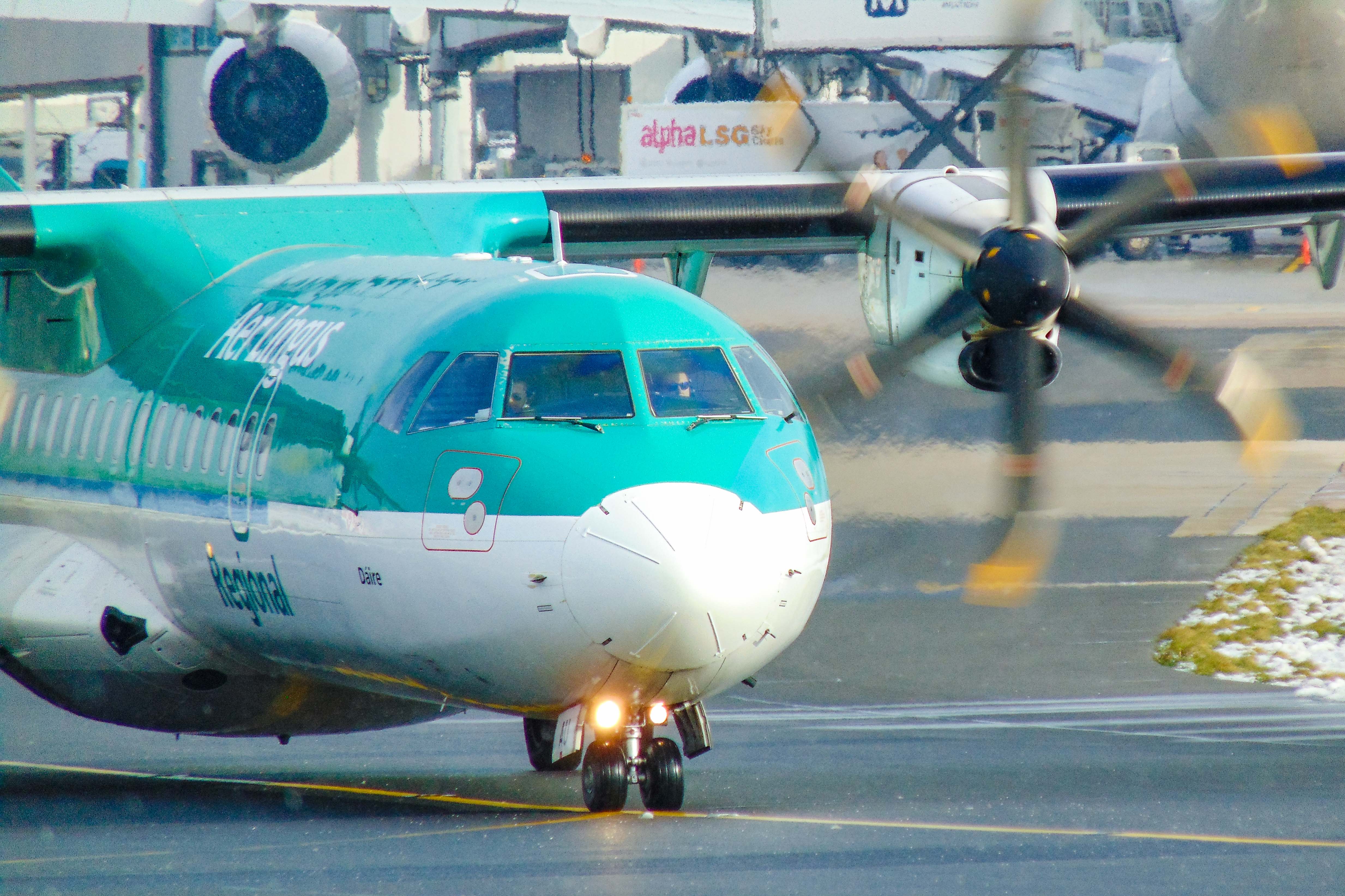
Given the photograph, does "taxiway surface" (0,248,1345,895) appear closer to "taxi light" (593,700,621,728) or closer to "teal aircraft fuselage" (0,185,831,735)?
"taxi light" (593,700,621,728)

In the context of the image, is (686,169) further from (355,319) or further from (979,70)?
(355,319)

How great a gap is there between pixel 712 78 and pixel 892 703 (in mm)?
33946

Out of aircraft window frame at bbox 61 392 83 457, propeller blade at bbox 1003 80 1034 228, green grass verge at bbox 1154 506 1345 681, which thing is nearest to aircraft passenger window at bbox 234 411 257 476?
aircraft window frame at bbox 61 392 83 457

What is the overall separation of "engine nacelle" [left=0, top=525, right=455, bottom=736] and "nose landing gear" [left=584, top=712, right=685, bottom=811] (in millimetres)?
2679

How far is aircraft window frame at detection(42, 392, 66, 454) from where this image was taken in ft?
43.9

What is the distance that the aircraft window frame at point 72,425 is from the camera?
13133 millimetres

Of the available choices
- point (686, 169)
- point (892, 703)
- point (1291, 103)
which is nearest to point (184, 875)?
point (892, 703)

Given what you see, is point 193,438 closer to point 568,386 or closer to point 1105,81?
point 568,386

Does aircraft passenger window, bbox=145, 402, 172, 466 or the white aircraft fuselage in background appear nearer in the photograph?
aircraft passenger window, bbox=145, 402, 172, 466

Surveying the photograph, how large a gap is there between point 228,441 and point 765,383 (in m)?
3.29

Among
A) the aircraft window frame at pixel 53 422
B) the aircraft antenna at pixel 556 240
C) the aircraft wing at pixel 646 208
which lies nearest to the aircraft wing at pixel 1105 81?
the aircraft wing at pixel 646 208

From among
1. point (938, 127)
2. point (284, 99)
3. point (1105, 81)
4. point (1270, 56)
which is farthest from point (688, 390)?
point (1105, 81)

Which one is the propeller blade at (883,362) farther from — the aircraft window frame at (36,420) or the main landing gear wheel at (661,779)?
the aircraft window frame at (36,420)

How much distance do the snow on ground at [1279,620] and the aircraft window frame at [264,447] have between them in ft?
30.0
